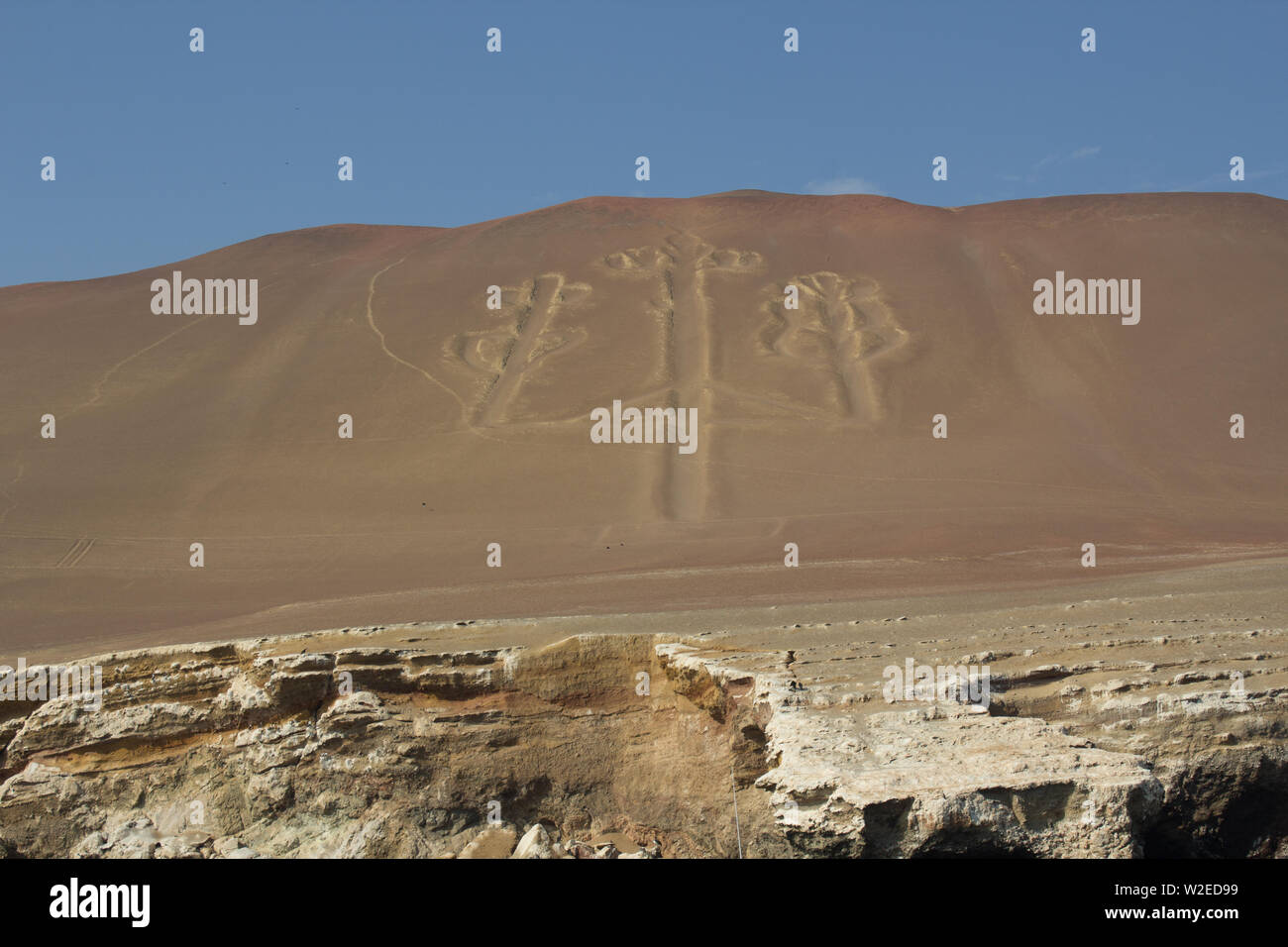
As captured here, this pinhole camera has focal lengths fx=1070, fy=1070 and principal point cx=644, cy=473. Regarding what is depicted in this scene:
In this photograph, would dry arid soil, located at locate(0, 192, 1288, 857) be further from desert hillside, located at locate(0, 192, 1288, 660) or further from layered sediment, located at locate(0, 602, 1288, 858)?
desert hillside, located at locate(0, 192, 1288, 660)

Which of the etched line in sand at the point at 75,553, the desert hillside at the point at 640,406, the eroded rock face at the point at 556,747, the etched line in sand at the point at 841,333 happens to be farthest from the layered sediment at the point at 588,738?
the etched line in sand at the point at 841,333

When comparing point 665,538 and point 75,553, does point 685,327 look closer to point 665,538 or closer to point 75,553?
point 665,538

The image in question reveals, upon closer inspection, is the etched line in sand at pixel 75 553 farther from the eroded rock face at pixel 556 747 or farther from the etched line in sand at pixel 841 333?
the etched line in sand at pixel 841 333

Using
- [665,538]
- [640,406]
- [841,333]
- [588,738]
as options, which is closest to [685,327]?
[841,333]

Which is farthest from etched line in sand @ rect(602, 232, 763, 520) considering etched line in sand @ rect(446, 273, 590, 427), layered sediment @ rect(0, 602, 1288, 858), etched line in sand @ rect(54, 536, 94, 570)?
layered sediment @ rect(0, 602, 1288, 858)
